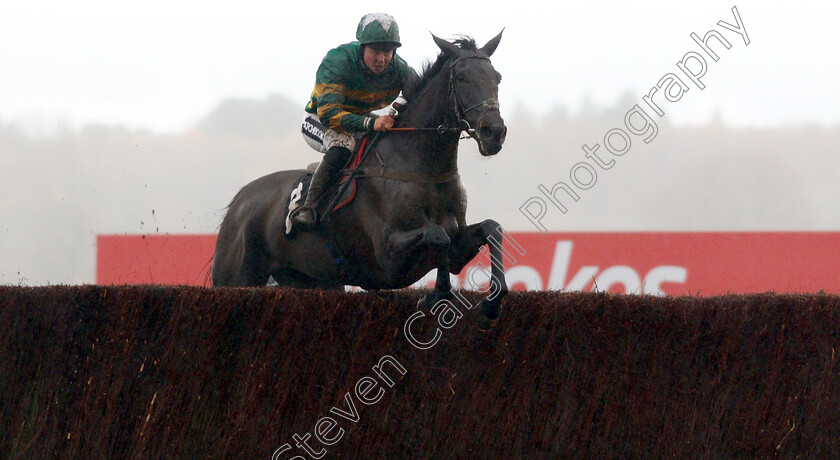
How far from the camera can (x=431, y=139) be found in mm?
5578

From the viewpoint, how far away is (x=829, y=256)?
37.5ft

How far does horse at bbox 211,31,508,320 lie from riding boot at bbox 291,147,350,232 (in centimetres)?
8

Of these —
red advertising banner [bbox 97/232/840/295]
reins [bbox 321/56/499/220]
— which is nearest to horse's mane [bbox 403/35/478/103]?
reins [bbox 321/56/499/220]

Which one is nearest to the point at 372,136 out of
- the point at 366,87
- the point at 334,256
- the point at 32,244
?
the point at 366,87

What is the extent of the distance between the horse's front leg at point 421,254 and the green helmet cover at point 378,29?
121cm

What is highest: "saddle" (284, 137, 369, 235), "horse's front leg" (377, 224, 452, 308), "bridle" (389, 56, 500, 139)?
"bridle" (389, 56, 500, 139)

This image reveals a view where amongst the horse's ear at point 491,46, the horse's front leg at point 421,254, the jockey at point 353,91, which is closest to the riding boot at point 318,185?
the jockey at point 353,91

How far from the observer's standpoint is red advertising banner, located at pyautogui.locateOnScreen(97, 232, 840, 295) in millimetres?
11523

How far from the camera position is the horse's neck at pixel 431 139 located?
554 cm

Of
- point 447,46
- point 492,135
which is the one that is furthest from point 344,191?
point 492,135

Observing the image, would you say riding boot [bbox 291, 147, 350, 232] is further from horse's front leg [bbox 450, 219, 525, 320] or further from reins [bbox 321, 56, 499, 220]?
horse's front leg [bbox 450, 219, 525, 320]

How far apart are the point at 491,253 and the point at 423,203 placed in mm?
529

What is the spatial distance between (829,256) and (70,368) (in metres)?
9.62

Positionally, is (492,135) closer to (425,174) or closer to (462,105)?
(462,105)
